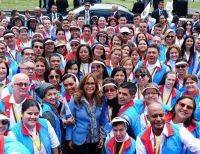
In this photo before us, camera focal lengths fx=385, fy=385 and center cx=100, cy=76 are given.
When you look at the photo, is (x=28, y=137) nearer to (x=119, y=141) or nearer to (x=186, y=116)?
(x=119, y=141)

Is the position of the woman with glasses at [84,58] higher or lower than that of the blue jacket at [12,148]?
higher

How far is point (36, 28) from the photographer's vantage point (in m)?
11.5

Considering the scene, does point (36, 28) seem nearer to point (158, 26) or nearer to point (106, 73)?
point (158, 26)

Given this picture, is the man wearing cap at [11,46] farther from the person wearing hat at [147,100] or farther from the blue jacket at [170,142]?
the blue jacket at [170,142]

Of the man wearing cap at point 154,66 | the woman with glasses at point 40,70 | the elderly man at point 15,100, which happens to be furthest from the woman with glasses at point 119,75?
the elderly man at point 15,100

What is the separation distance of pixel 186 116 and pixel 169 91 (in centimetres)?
176

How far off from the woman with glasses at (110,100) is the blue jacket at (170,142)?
162 cm

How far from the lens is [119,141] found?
452 centimetres

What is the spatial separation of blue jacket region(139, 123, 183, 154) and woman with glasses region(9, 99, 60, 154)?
119 cm

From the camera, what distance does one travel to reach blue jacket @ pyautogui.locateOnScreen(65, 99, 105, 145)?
18.6ft

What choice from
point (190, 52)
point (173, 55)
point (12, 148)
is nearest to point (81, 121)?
point (12, 148)

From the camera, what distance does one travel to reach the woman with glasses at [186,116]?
460cm

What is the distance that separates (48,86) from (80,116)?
66 centimetres

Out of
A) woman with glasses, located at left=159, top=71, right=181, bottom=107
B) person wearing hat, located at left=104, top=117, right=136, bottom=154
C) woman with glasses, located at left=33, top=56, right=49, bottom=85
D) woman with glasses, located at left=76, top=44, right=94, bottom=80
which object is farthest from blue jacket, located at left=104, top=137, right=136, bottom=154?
woman with glasses, located at left=76, top=44, right=94, bottom=80
